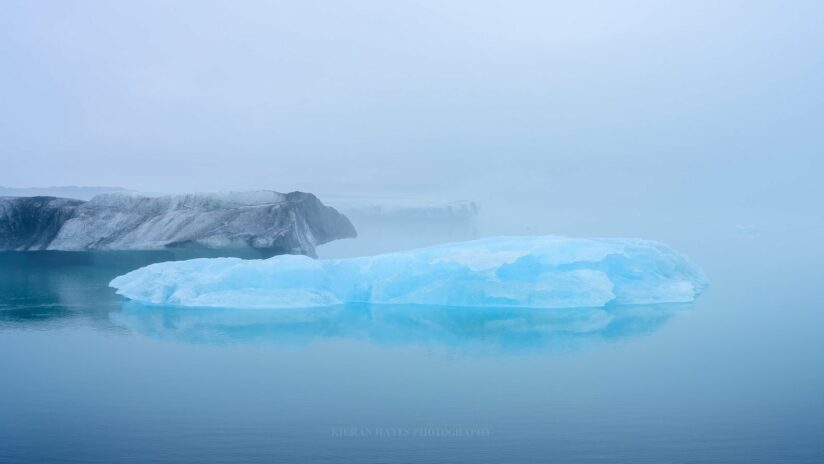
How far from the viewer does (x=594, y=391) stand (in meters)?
4.61

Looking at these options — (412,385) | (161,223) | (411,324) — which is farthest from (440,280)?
(161,223)

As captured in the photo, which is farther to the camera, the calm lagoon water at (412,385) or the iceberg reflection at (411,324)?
the iceberg reflection at (411,324)

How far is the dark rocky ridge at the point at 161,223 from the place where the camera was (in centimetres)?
1600

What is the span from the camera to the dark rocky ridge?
16.0m

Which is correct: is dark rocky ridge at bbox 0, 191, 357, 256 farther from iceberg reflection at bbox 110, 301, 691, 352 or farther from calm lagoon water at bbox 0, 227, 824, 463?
calm lagoon water at bbox 0, 227, 824, 463

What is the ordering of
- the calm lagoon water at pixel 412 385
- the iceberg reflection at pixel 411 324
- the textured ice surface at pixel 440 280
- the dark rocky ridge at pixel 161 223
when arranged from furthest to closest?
1. the dark rocky ridge at pixel 161 223
2. the textured ice surface at pixel 440 280
3. the iceberg reflection at pixel 411 324
4. the calm lagoon water at pixel 412 385

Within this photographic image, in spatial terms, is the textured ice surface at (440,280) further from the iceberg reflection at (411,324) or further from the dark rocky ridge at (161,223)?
the dark rocky ridge at (161,223)

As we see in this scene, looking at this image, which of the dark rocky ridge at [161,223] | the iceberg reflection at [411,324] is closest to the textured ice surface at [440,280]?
the iceberg reflection at [411,324]

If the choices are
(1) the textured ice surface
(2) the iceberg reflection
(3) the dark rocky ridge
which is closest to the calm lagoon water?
(2) the iceberg reflection

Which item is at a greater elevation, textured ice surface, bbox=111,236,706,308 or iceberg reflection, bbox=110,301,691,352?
textured ice surface, bbox=111,236,706,308

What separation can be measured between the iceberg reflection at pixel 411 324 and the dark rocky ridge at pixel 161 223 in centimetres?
691

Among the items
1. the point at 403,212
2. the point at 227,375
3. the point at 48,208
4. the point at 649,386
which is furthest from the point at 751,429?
the point at 403,212

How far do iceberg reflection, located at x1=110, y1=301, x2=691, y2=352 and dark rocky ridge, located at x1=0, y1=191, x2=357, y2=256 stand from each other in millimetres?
6910

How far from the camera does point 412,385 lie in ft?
15.9
